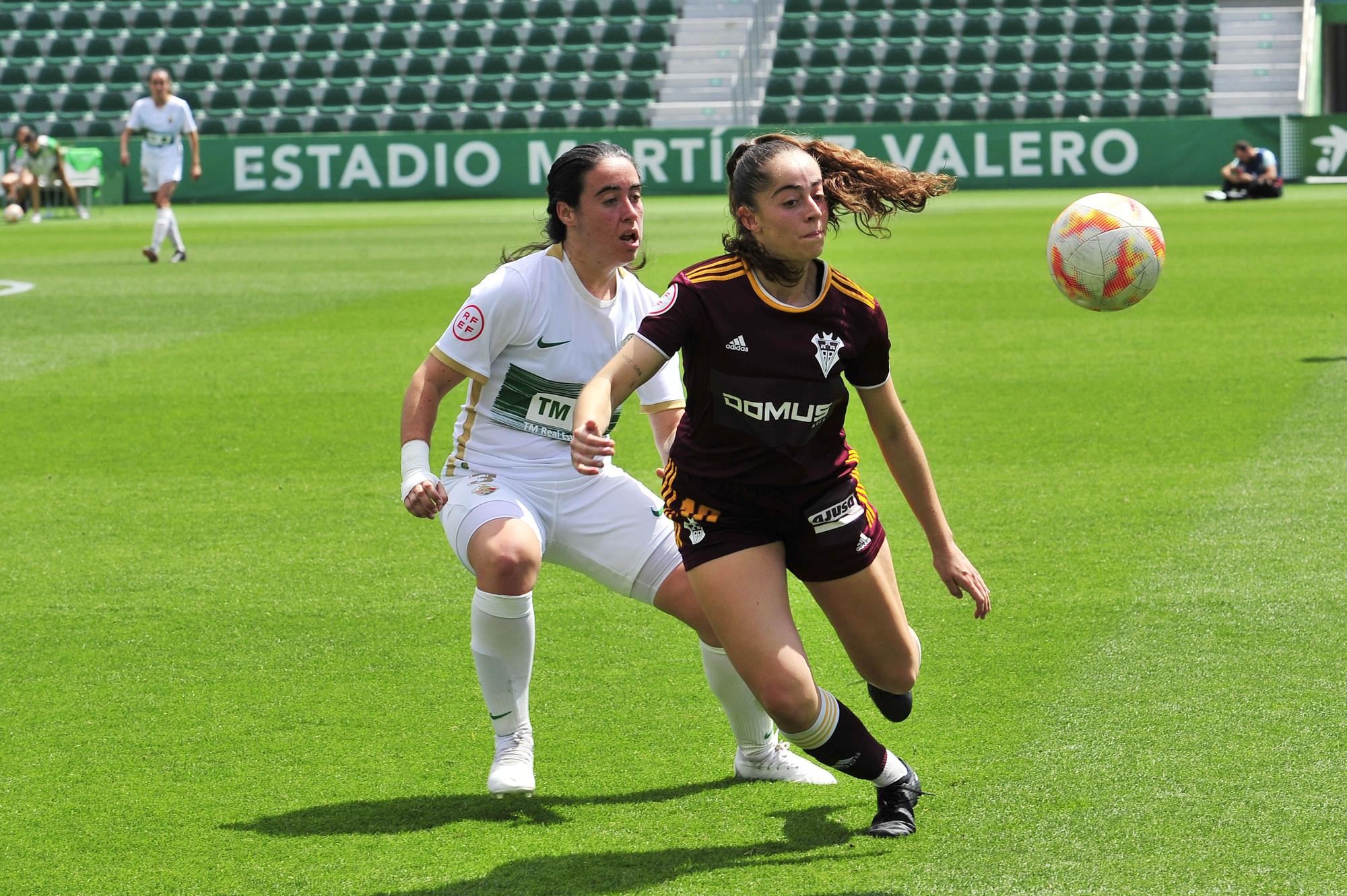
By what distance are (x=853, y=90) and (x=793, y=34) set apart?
2941 millimetres

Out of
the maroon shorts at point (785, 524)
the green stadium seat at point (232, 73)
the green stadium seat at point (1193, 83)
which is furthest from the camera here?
the green stadium seat at point (232, 73)

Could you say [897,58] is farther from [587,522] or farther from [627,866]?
[627,866]

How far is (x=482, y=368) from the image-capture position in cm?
469

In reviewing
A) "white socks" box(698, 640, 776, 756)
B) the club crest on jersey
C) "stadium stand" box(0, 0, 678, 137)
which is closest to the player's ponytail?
the club crest on jersey

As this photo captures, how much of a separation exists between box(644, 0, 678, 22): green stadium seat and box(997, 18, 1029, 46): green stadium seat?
7.73 m

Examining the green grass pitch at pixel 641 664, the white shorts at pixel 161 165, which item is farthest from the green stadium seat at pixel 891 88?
the green grass pitch at pixel 641 664

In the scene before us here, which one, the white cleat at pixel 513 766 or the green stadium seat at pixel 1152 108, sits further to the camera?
the green stadium seat at pixel 1152 108

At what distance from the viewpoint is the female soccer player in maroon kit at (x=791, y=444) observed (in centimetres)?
397

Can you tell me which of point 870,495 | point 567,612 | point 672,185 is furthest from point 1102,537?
point 672,185

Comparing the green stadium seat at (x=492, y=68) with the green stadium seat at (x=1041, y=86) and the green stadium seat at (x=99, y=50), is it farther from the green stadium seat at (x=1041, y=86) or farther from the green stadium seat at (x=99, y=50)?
the green stadium seat at (x=1041, y=86)

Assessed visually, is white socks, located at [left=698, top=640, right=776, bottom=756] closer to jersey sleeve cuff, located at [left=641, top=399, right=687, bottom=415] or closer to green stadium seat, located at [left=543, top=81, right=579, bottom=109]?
jersey sleeve cuff, located at [left=641, top=399, right=687, bottom=415]

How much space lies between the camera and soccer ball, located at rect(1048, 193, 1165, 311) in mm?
5684

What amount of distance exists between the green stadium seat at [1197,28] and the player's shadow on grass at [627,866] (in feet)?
119

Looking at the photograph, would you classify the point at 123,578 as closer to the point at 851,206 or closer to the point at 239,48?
the point at 851,206
